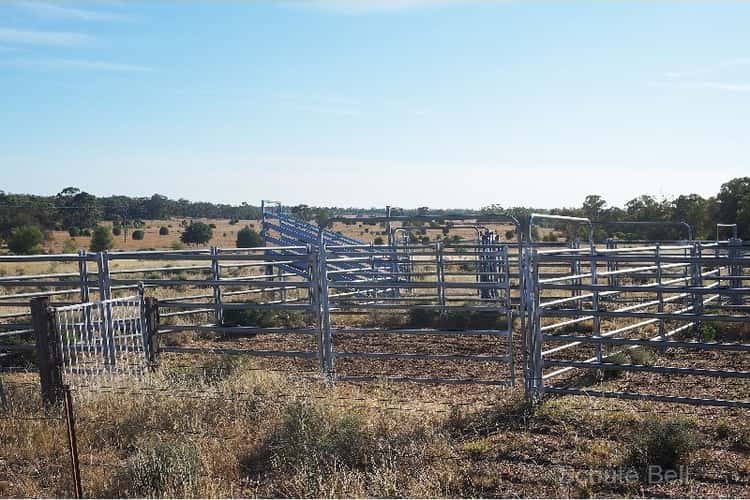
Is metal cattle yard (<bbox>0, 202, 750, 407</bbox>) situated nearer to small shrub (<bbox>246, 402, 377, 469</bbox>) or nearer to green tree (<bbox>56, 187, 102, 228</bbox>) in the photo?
small shrub (<bbox>246, 402, 377, 469</bbox>)

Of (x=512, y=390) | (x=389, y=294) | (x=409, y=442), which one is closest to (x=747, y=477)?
(x=409, y=442)

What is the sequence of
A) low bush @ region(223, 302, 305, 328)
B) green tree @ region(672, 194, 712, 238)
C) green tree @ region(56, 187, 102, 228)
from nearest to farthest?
low bush @ region(223, 302, 305, 328) < green tree @ region(672, 194, 712, 238) < green tree @ region(56, 187, 102, 228)

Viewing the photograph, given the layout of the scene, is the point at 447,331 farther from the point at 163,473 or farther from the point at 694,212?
the point at 694,212

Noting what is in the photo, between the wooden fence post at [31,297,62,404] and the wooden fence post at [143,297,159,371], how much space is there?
1.59 m

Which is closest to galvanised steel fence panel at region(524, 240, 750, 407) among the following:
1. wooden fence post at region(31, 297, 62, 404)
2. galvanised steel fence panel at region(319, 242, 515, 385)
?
galvanised steel fence panel at region(319, 242, 515, 385)

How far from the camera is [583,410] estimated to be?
24.3 ft

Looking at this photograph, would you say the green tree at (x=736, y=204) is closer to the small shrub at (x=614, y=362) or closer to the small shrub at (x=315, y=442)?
the small shrub at (x=614, y=362)

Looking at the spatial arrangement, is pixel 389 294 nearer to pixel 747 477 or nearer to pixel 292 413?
pixel 292 413

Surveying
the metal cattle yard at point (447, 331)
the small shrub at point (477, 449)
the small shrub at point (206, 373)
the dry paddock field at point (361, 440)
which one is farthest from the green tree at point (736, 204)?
the small shrub at point (477, 449)

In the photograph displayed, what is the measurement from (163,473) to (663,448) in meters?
3.83

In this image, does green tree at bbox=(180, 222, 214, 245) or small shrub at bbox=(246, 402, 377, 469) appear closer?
small shrub at bbox=(246, 402, 377, 469)

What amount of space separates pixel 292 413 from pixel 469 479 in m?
1.90

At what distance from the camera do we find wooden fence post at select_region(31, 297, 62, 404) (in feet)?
26.7

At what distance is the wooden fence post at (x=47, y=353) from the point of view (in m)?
8.12
